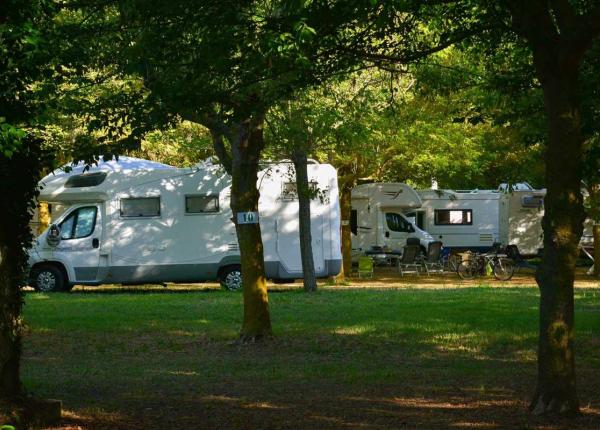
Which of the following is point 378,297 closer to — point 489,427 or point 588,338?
point 588,338

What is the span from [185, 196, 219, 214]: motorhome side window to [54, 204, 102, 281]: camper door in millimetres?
2071

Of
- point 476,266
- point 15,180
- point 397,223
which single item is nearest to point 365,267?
point 476,266

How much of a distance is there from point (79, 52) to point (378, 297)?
1149 centimetres

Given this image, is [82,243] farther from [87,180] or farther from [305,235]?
[305,235]

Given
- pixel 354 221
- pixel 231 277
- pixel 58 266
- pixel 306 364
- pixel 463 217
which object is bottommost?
pixel 306 364

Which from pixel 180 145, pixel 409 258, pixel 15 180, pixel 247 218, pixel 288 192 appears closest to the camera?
pixel 15 180

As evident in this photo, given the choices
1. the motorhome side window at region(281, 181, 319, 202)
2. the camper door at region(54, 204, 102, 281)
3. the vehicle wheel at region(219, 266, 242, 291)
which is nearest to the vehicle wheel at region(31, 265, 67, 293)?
the camper door at region(54, 204, 102, 281)

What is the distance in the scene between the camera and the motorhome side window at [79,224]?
2503 centimetres

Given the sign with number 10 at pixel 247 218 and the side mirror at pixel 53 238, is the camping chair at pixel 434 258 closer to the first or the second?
the side mirror at pixel 53 238

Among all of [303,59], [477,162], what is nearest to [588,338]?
[303,59]

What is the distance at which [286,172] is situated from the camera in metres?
25.0

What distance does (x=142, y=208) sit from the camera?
82.3 ft

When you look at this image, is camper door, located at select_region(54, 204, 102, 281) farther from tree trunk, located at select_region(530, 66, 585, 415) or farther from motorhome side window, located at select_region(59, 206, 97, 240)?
tree trunk, located at select_region(530, 66, 585, 415)

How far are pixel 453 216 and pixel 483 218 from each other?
1.15m
